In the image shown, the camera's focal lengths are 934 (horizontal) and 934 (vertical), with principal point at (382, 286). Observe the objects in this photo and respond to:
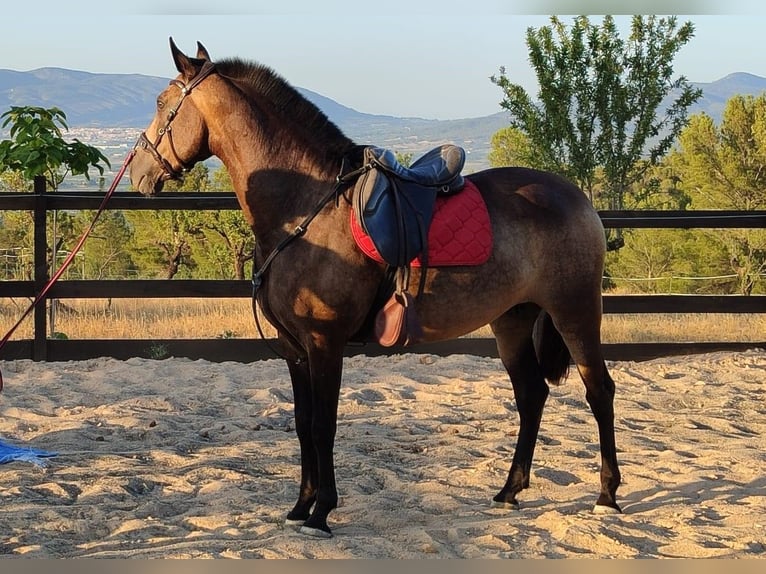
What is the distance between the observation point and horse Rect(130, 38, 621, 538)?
404 cm

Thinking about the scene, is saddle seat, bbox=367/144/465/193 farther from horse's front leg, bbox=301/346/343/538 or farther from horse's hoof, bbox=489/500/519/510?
horse's hoof, bbox=489/500/519/510

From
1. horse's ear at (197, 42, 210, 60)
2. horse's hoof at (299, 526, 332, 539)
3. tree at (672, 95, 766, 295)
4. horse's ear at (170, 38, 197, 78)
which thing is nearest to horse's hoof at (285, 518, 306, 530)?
horse's hoof at (299, 526, 332, 539)

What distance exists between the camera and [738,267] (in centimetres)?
2009

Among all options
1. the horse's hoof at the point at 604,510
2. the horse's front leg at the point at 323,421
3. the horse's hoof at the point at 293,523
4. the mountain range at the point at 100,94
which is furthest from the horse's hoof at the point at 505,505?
the mountain range at the point at 100,94

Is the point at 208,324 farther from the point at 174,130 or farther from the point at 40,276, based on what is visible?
the point at 174,130

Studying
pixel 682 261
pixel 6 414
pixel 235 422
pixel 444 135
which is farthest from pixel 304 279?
A: pixel 444 135

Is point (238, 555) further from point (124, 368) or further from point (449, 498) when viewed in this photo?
point (124, 368)

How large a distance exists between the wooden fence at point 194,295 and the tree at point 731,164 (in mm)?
12161

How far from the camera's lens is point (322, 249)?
159 inches

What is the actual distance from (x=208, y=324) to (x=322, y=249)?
24.9 feet

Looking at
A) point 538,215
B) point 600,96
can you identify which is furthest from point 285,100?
point 600,96

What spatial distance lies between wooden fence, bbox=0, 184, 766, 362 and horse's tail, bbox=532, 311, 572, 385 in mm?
3497

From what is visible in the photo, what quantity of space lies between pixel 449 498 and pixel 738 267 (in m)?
17.3

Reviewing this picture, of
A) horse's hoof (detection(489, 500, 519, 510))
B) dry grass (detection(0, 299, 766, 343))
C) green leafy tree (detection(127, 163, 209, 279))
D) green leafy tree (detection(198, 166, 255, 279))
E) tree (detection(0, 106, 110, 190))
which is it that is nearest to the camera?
horse's hoof (detection(489, 500, 519, 510))
